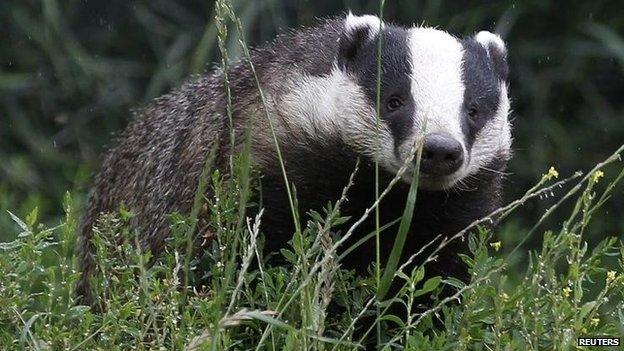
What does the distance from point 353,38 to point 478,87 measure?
1.12 ft

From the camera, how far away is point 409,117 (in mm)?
3469

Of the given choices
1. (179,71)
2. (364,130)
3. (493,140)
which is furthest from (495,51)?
(179,71)

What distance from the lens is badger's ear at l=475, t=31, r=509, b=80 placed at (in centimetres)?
388

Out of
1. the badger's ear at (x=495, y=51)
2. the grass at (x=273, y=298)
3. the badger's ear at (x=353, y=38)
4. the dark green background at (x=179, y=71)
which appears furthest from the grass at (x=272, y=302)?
the dark green background at (x=179, y=71)

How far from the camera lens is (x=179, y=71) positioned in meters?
5.75

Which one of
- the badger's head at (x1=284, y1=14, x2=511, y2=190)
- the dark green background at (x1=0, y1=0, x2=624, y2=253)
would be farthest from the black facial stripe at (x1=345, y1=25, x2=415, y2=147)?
the dark green background at (x1=0, y1=0, x2=624, y2=253)

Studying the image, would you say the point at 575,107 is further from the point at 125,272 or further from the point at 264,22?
the point at 125,272

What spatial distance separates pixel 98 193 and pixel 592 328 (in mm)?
1844

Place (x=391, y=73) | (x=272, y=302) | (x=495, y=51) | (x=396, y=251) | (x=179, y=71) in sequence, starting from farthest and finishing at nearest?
(x=179, y=71) → (x=495, y=51) → (x=391, y=73) → (x=272, y=302) → (x=396, y=251)

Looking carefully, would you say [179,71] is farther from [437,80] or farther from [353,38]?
[437,80]

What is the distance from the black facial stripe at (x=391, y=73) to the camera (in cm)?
349

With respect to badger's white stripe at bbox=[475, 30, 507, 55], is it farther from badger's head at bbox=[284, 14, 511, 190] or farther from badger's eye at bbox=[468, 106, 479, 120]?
badger's eye at bbox=[468, 106, 479, 120]

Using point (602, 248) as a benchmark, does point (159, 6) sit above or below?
above

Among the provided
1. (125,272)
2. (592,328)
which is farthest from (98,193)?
(592,328)
